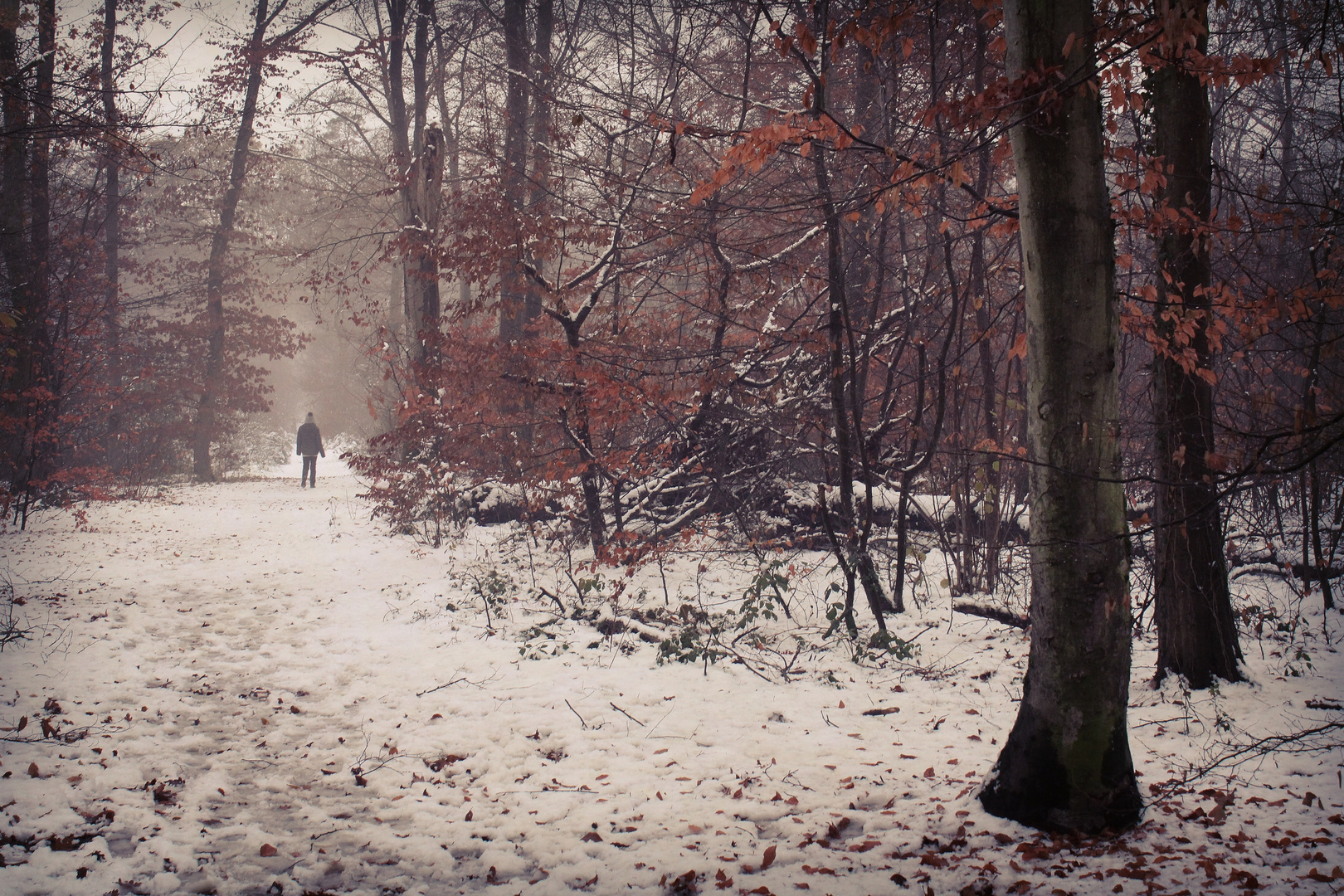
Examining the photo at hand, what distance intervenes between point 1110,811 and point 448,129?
18625 mm

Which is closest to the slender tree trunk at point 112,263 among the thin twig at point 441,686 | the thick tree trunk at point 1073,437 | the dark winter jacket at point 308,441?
the dark winter jacket at point 308,441

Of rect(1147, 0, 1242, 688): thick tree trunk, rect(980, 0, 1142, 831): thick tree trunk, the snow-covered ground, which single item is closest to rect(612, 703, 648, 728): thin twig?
the snow-covered ground

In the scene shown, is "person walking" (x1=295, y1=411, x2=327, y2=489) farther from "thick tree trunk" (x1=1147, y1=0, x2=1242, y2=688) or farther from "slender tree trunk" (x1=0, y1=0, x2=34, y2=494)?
"thick tree trunk" (x1=1147, y1=0, x2=1242, y2=688)

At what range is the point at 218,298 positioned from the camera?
67.5 feet

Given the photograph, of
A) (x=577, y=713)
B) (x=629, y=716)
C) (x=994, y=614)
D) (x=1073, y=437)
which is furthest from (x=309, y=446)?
(x=1073, y=437)

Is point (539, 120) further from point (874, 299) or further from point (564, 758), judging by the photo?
point (564, 758)

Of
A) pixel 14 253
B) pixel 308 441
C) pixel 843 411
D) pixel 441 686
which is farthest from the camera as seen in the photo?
pixel 308 441

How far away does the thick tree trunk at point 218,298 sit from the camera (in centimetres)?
1961

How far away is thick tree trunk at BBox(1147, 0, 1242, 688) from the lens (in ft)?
13.1

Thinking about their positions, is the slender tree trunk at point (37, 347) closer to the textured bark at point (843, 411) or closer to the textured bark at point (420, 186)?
the textured bark at point (420, 186)

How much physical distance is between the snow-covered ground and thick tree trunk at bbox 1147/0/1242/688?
381mm

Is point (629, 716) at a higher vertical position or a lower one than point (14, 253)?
lower

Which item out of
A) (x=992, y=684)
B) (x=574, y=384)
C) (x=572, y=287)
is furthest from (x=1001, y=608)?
(x=572, y=287)

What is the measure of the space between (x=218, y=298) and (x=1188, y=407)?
23.0 meters
